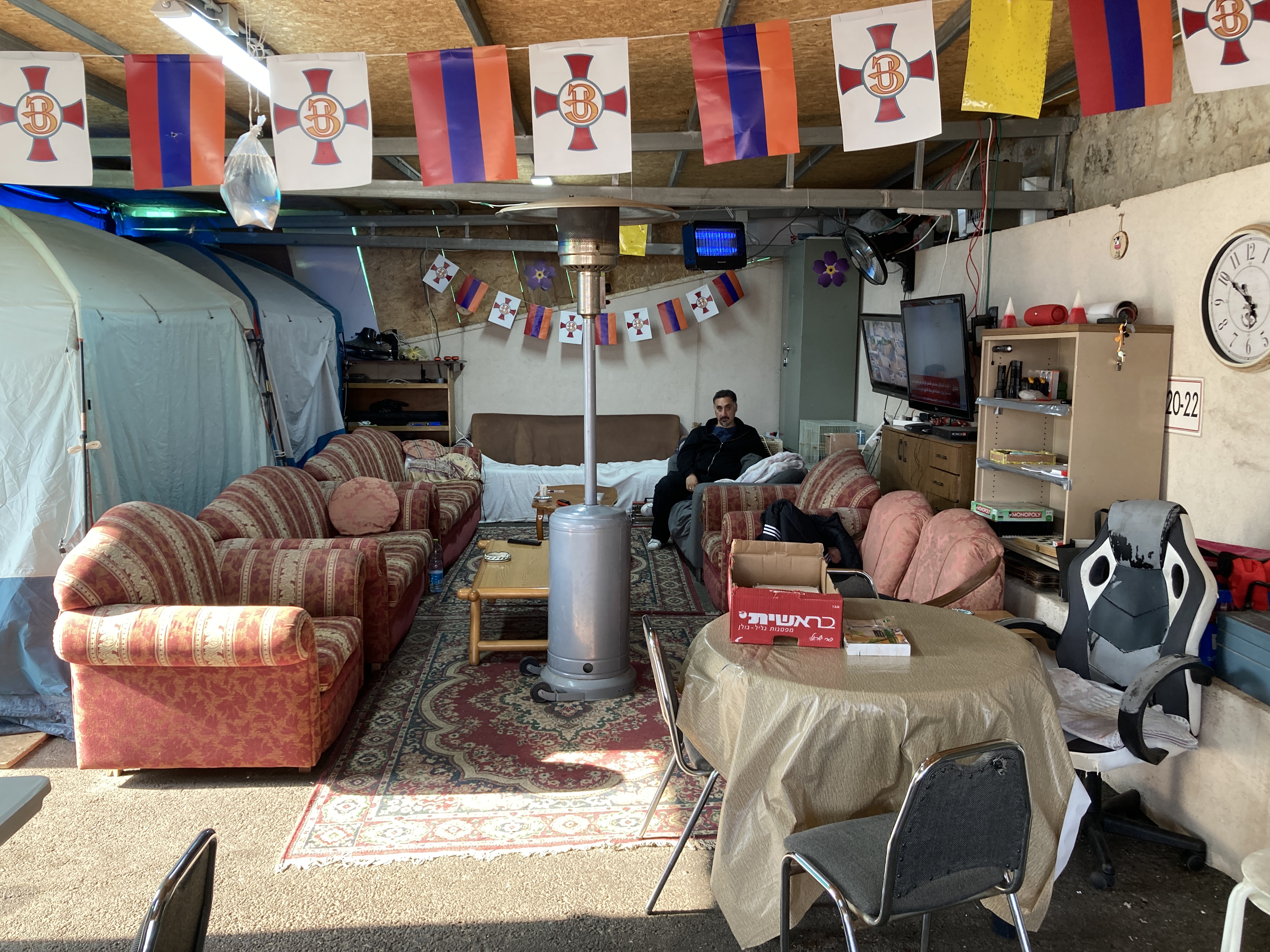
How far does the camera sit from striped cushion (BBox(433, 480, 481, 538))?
6039mm

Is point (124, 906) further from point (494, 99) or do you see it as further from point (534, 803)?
point (494, 99)

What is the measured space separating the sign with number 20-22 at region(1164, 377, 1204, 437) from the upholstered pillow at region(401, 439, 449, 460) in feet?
18.0

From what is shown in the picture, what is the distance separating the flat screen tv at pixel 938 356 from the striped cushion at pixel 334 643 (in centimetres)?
332

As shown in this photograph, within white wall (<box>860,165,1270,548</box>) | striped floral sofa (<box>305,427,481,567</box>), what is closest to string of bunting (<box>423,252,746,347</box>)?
striped floral sofa (<box>305,427,481,567</box>)

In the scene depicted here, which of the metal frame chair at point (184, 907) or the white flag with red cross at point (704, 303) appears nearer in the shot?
the metal frame chair at point (184, 907)

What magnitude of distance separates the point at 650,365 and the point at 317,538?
189 inches

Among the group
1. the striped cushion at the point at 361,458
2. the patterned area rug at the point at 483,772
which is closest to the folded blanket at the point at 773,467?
the patterned area rug at the point at 483,772

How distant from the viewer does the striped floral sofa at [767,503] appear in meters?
5.05

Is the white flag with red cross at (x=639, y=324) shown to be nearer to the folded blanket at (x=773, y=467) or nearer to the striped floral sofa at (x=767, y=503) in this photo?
the folded blanket at (x=773, y=467)

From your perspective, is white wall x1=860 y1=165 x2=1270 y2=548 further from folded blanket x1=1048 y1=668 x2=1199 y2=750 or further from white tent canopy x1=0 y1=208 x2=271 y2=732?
white tent canopy x1=0 y1=208 x2=271 y2=732

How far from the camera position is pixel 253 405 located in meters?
5.57

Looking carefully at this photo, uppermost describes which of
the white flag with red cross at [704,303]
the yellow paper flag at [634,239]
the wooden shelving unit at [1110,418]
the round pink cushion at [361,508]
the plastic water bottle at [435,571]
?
the yellow paper flag at [634,239]

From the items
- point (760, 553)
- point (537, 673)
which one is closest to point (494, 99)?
point (760, 553)

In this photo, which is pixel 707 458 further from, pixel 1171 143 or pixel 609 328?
pixel 1171 143
